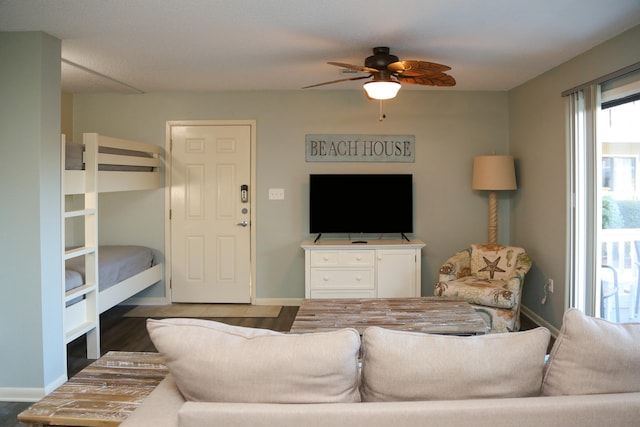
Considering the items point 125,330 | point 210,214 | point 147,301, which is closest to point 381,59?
point 210,214

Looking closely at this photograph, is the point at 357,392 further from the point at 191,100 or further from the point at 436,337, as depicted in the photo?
the point at 191,100

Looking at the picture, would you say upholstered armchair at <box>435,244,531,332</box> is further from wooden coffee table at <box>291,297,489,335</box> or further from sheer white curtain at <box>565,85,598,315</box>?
wooden coffee table at <box>291,297,489,335</box>

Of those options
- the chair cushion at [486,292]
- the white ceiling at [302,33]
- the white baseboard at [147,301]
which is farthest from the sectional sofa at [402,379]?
the white baseboard at [147,301]

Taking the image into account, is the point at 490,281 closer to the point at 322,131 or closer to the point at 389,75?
the point at 389,75

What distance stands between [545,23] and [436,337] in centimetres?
253

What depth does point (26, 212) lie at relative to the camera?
3059 mm

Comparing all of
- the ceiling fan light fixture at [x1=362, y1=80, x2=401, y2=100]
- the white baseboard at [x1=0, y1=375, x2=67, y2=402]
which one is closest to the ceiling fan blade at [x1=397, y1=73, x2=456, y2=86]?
the ceiling fan light fixture at [x1=362, y1=80, x2=401, y2=100]

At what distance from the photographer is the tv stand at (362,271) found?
4824 mm

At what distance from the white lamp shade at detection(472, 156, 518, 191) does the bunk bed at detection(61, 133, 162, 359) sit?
3.34 meters

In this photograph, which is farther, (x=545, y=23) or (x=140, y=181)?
(x=140, y=181)

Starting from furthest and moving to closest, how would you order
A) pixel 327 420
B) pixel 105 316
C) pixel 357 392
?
pixel 105 316, pixel 357 392, pixel 327 420

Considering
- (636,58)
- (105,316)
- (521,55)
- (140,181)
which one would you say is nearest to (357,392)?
(636,58)

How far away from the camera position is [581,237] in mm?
3807

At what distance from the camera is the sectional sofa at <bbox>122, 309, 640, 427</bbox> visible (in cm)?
120
